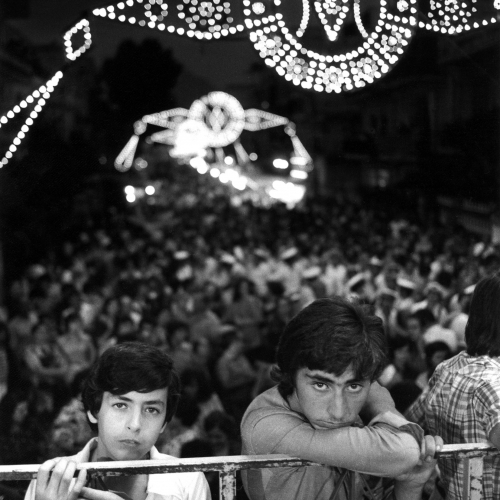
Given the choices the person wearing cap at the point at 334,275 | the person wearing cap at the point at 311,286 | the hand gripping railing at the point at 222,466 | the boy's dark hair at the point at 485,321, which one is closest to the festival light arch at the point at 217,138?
the person wearing cap at the point at 334,275

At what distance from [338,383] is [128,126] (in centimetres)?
1723

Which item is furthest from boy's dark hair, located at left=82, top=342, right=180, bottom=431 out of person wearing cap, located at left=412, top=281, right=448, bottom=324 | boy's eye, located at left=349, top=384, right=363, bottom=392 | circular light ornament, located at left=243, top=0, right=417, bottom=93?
person wearing cap, located at left=412, top=281, right=448, bottom=324

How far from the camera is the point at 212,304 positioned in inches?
322

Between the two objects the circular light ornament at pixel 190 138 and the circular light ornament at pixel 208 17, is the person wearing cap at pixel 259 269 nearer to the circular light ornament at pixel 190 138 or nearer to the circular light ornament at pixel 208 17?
the circular light ornament at pixel 190 138

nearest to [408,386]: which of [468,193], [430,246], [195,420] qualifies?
[195,420]

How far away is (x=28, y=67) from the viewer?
7.86 m

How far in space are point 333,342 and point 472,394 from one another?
543 millimetres

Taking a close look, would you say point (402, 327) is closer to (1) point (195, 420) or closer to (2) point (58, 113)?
(1) point (195, 420)

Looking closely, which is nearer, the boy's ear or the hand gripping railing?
the hand gripping railing

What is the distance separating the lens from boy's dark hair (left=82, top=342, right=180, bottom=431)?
6.84 ft

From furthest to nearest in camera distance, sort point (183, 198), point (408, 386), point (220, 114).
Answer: point (183, 198), point (220, 114), point (408, 386)

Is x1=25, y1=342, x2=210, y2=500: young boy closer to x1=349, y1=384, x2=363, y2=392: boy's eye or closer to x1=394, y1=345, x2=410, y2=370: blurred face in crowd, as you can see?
x1=349, y1=384, x2=363, y2=392: boy's eye

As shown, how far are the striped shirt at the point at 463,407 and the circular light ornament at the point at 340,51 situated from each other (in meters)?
2.43

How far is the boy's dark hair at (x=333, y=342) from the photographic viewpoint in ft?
6.36
